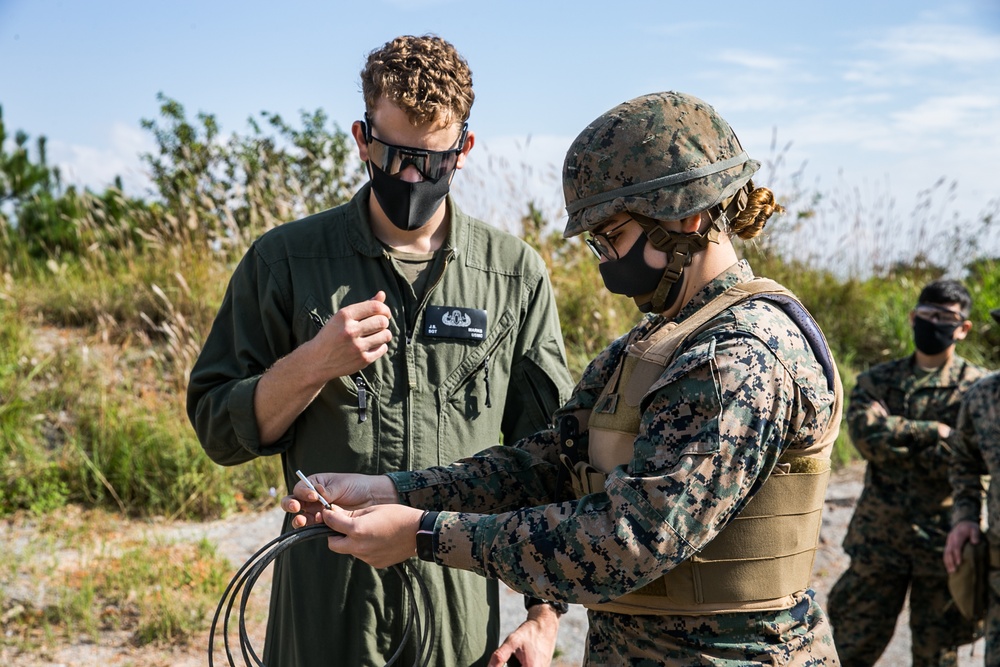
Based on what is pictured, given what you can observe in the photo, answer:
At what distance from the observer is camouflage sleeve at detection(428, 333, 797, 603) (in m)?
1.76

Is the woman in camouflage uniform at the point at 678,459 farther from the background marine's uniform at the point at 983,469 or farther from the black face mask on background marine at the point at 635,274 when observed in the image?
the background marine's uniform at the point at 983,469

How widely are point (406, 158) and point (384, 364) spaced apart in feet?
1.85

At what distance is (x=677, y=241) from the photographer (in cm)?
204

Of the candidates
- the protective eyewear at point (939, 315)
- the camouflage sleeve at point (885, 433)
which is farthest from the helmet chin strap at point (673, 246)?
the protective eyewear at point (939, 315)

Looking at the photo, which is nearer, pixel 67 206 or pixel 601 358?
pixel 601 358

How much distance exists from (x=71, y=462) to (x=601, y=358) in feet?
17.4

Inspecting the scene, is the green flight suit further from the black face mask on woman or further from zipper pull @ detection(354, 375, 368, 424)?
the black face mask on woman

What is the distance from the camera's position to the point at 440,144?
104 inches

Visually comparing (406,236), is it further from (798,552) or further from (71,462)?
(71,462)

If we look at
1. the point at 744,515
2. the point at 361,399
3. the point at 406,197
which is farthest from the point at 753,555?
the point at 406,197

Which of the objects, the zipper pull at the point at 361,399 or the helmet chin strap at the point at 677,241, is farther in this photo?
the zipper pull at the point at 361,399

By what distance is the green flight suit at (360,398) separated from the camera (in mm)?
2529

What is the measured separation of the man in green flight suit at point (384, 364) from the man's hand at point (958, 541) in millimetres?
3225

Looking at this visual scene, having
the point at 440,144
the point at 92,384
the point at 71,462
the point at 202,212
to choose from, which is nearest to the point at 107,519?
the point at 71,462
